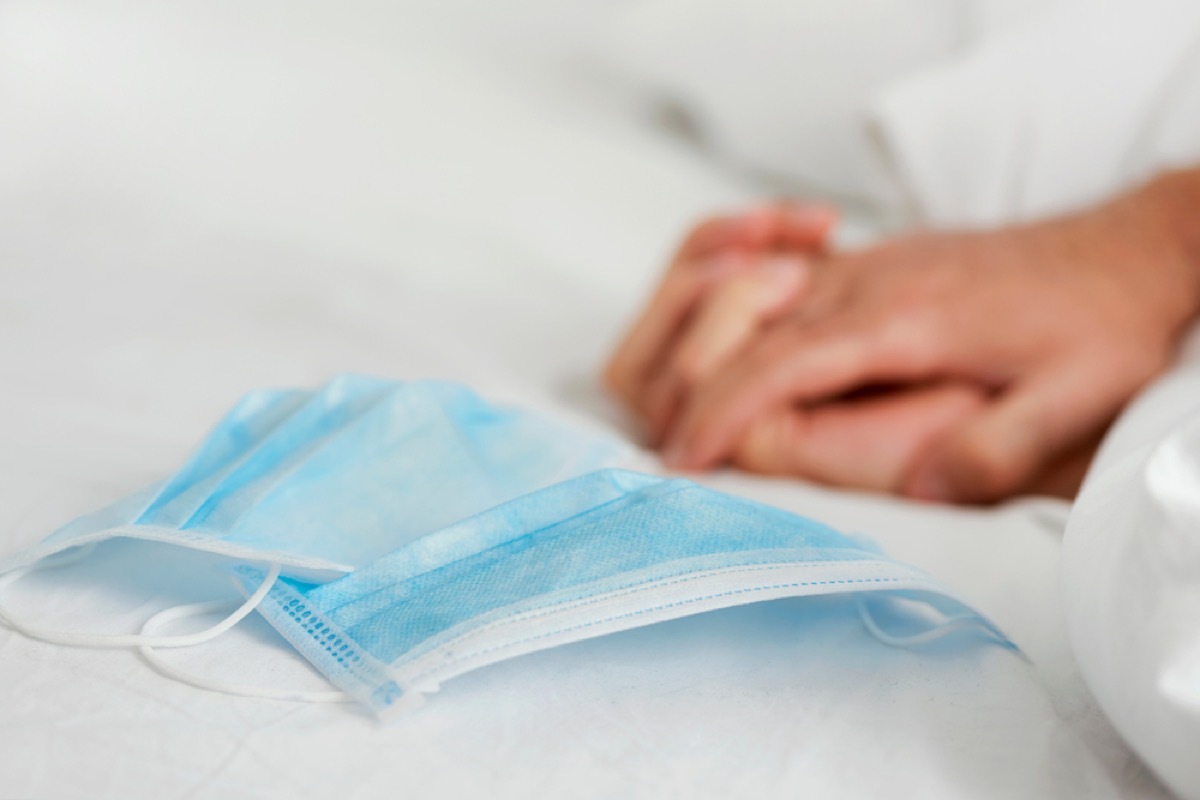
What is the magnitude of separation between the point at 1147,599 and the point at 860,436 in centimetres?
39

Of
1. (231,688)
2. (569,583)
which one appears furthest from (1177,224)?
(231,688)

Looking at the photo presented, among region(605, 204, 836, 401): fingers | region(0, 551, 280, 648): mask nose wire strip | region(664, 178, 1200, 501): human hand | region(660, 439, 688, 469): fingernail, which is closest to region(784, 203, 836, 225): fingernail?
region(605, 204, 836, 401): fingers

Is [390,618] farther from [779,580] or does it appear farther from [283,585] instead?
[779,580]

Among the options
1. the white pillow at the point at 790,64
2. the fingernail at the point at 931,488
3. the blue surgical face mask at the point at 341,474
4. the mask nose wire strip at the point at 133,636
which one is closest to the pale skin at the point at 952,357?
the fingernail at the point at 931,488

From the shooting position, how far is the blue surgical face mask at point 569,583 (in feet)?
1.34

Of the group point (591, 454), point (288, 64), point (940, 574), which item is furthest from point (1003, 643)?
point (288, 64)

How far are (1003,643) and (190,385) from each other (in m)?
0.55

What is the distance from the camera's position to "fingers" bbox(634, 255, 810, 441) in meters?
0.84

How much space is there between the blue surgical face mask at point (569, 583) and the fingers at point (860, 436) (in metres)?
0.26

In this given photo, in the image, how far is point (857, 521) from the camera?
0.63 meters

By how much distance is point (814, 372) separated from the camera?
29.9 inches

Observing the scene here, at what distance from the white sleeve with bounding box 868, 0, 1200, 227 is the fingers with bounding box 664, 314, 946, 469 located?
15.2 inches

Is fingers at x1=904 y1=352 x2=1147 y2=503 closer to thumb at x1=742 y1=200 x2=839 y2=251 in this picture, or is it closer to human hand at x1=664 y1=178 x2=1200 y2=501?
human hand at x1=664 y1=178 x2=1200 y2=501

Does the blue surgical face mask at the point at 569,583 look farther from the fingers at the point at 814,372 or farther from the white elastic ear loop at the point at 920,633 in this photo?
the fingers at the point at 814,372
